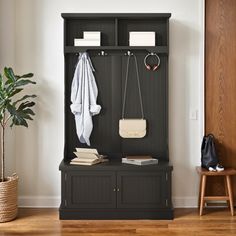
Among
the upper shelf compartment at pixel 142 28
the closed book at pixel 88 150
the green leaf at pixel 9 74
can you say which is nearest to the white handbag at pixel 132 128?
the closed book at pixel 88 150

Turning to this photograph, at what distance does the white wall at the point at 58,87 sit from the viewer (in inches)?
181

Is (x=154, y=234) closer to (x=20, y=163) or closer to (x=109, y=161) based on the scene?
(x=109, y=161)

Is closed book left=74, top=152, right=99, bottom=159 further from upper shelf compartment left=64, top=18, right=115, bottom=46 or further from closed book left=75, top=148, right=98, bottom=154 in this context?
upper shelf compartment left=64, top=18, right=115, bottom=46

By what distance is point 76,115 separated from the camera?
14.9 ft

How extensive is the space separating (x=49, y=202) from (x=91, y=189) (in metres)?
0.67

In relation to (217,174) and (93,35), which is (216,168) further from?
(93,35)

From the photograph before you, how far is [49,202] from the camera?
185 inches

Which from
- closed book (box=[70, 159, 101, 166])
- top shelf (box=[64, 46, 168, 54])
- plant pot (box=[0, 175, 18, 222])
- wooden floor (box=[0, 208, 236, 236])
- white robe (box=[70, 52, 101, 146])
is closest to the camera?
wooden floor (box=[0, 208, 236, 236])

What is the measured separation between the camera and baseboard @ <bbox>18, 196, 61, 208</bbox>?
4699 millimetres

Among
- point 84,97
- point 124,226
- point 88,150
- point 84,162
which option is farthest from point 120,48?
point 124,226

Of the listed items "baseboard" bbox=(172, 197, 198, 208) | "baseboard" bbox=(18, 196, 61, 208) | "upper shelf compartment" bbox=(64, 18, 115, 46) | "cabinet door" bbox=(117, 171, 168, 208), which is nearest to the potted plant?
"baseboard" bbox=(18, 196, 61, 208)

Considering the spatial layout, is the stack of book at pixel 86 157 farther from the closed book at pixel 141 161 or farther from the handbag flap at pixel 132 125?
the handbag flap at pixel 132 125

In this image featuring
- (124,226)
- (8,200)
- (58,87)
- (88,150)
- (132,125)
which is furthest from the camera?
(58,87)

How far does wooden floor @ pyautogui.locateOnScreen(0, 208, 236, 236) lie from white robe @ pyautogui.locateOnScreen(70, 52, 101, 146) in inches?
34.4
